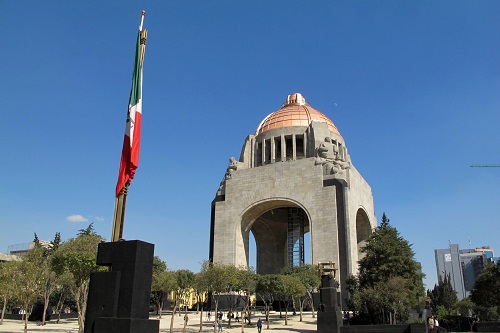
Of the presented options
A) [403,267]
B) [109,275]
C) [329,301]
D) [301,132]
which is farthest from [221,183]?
[109,275]

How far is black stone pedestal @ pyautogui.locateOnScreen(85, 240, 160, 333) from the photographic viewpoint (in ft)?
26.6

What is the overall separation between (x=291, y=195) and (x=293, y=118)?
10.1 metres

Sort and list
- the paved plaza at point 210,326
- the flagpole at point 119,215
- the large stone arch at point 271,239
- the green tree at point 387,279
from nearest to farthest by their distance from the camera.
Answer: the flagpole at point 119,215, the green tree at point 387,279, the paved plaza at point 210,326, the large stone arch at point 271,239

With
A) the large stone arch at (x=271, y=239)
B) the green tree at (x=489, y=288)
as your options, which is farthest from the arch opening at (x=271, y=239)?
the green tree at (x=489, y=288)

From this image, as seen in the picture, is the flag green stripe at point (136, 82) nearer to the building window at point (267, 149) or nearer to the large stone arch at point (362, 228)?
the building window at point (267, 149)

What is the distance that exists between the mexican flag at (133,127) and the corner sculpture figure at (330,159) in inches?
1092

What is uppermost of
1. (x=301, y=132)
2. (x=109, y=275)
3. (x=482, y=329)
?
(x=301, y=132)

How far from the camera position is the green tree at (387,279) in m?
22.5

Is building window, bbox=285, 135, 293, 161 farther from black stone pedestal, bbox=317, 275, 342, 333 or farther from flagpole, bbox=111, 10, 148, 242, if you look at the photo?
flagpole, bbox=111, 10, 148, 242

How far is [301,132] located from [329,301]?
24167 mm

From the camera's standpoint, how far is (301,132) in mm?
42438

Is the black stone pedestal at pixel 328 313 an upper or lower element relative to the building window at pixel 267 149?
lower

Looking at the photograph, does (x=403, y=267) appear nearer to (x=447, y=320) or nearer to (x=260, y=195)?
(x=447, y=320)

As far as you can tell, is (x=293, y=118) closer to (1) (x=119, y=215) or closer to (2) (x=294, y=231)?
(2) (x=294, y=231)
